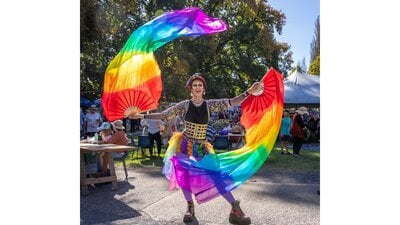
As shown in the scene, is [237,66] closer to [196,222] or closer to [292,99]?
[292,99]

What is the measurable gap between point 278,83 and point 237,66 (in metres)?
16.0

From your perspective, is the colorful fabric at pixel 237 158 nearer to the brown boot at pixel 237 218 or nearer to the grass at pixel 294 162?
the brown boot at pixel 237 218

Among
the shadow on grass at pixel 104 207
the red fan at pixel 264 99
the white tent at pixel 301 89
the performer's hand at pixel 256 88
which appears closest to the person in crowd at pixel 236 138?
the white tent at pixel 301 89

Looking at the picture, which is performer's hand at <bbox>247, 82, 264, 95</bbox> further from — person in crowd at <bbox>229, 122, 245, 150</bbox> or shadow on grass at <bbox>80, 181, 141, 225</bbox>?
person in crowd at <bbox>229, 122, 245, 150</bbox>

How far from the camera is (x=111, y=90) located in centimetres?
375

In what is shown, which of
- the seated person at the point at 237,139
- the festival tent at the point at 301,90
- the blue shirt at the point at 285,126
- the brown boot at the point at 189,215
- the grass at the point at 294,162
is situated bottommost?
the grass at the point at 294,162

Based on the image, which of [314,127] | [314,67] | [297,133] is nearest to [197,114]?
[297,133]

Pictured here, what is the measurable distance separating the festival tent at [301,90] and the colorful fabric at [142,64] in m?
8.90

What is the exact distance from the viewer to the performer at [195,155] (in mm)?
3738

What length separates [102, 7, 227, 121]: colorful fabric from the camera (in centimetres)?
376

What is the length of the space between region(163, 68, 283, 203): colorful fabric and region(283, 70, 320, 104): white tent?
27.9 feet

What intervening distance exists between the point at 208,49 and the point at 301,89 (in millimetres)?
5957

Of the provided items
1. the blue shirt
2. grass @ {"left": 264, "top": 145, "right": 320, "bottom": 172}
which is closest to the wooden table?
grass @ {"left": 264, "top": 145, "right": 320, "bottom": 172}
